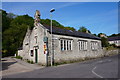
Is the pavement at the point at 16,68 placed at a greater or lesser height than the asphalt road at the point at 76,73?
lesser

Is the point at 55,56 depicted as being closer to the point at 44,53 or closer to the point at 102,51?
the point at 44,53

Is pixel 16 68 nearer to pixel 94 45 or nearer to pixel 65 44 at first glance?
pixel 65 44

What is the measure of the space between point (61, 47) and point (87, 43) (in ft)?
26.8

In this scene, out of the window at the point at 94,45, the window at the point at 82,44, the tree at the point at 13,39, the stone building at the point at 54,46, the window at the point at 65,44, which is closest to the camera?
the stone building at the point at 54,46

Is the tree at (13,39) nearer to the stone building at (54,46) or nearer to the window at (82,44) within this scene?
the stone building at (54,46)

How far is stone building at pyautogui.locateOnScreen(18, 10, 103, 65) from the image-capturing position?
20.7 m

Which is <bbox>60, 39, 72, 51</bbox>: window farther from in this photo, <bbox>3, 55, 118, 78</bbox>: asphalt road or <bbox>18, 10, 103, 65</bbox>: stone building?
<bbox>3, 55, 118, 78</bbox>: asphalt road

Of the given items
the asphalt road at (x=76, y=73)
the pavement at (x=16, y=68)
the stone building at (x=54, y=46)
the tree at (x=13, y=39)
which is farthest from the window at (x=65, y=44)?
the tree at (x=13, y=39)

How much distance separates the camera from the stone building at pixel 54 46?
2066 centimetres

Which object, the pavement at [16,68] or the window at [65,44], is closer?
the pavement at [16,68]

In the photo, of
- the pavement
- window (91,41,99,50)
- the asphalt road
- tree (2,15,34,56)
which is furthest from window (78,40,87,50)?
tree (2,15,34,56)

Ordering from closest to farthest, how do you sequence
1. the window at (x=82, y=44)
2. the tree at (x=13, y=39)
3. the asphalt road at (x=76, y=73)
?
the asphalt road at (x=76, y=73) → the window at (x=82, y=44) → the tree at (x=13, y=39)

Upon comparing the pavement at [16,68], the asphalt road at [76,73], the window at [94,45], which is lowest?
the pavement at [16,68]

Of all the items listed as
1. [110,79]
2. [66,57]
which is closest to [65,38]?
[66,57]
